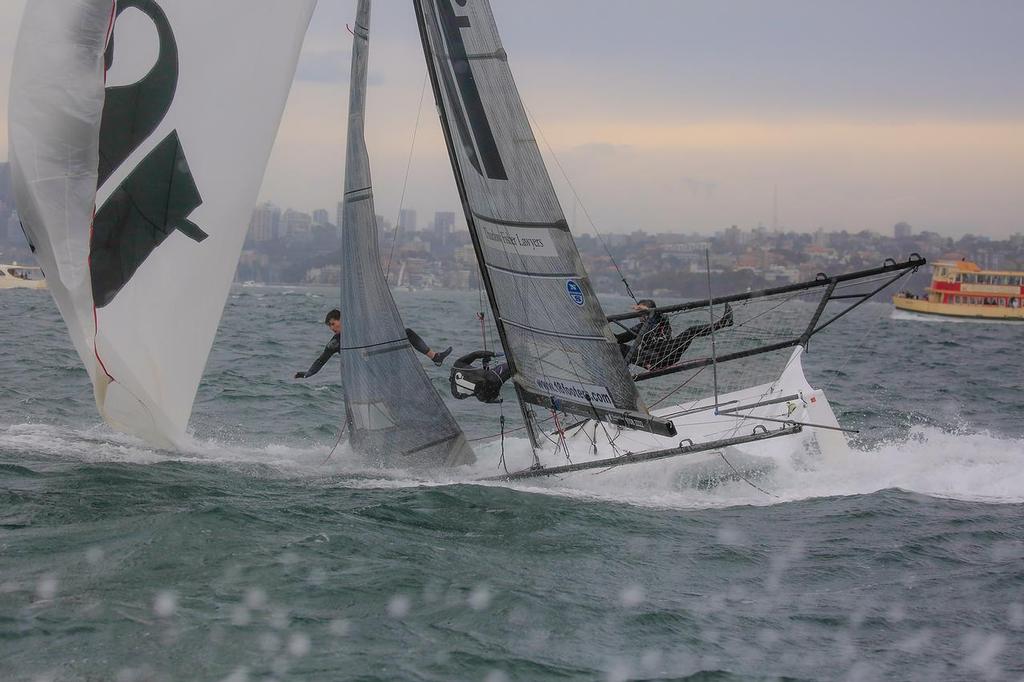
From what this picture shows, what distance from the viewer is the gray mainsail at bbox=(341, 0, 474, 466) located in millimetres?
8273

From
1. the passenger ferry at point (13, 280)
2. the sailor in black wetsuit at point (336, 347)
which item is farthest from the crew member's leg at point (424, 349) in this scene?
the passenger ferry at point (13, 280)

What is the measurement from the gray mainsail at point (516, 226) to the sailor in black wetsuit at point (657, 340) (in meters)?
0.92

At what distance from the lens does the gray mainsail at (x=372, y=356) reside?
27.1ft

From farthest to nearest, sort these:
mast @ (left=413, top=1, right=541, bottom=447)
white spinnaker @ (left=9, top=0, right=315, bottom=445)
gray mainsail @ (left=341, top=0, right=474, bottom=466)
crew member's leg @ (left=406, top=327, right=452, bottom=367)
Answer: crew member's leg @ (left=406, top=327, right=452, bottom=367) → gray mainsail @ (left=341, top=0, right=474, bottom=466) → mast @ (left=413, top=1, right=541, bottom=447) → white spinnaker @ (left=9, top=0, right=315, bottom=445)

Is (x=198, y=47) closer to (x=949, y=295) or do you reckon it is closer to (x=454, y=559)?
(x=454, y=559)

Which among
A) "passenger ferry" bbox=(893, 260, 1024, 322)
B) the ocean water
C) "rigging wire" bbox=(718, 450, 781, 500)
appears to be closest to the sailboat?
"rigging wire" bbox=(718, 450, 781, 500)

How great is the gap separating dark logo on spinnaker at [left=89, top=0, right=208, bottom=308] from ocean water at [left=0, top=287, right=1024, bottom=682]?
1499 mm

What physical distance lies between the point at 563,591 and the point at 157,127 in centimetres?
404

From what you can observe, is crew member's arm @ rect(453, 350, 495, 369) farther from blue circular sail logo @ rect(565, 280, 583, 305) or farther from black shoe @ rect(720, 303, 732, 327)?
black shoe @ rect(720, 303, 732, 327)

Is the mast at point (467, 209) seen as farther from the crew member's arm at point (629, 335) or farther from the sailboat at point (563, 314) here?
the crew member's arm at point (629, 335)

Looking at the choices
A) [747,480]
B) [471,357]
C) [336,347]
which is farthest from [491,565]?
[336,347]

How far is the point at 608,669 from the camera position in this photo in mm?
4730

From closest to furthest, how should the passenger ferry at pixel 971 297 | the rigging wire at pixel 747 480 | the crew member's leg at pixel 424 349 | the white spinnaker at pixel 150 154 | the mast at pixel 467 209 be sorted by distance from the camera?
the white spinnaker at pixel 150 154 → the mast at pixel 467 209 → the rigging wire at pixel 747 480 → the crew member's leg at pixel 424 349 → the passenger ferry at pixel 971 297

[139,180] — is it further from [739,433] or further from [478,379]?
[739,433]
